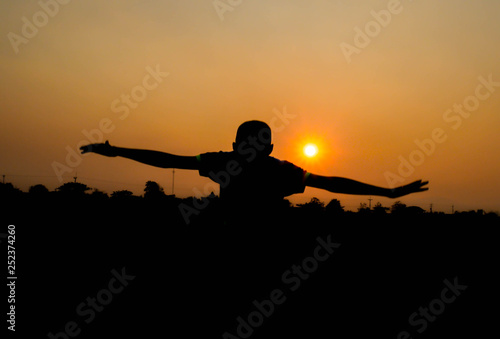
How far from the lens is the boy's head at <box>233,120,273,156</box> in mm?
2877

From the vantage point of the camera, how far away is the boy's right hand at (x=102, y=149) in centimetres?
331

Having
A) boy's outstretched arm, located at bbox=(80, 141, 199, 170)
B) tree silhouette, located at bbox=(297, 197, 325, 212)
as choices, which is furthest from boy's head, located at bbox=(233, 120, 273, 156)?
tree silhouette, located at bbox=(297, 197, 325, 212)

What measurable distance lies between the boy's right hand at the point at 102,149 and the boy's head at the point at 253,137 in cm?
115

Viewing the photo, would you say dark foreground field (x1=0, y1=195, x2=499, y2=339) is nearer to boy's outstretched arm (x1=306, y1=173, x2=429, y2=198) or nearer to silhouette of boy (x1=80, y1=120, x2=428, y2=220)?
silhouette of boy (x1=80, y1=120, x2=428, y2=220)

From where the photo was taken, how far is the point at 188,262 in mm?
3080

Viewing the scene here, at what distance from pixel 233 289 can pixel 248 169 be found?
943mm

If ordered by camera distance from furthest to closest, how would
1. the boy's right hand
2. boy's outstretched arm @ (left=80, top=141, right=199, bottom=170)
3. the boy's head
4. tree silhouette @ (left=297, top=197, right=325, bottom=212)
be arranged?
tree silhouette @ (left=297, top=197, right=325, bottom=212) < the boy's right hand < boy's outstretched arm @ (left=80, top=141, right=199, bottom=170) < the boy's head

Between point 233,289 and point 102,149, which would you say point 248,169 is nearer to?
point 233,289

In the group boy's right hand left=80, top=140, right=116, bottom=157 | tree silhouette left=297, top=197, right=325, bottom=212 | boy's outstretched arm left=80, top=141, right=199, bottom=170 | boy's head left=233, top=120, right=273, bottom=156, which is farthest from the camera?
tree silhouette left=297, top=197, right=325, bottom=212

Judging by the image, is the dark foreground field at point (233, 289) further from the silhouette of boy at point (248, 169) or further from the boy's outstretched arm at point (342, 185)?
the boy's outstretched arm at point (342, 185)

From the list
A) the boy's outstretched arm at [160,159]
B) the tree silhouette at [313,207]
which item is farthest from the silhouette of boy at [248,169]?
the tree silhouette at [313,207]

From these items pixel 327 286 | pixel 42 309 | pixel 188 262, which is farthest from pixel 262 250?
pixel 327 286

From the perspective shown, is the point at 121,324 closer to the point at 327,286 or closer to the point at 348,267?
the point at 327,286

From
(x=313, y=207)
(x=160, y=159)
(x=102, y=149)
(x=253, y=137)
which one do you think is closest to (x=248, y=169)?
(x=253, y=137)
